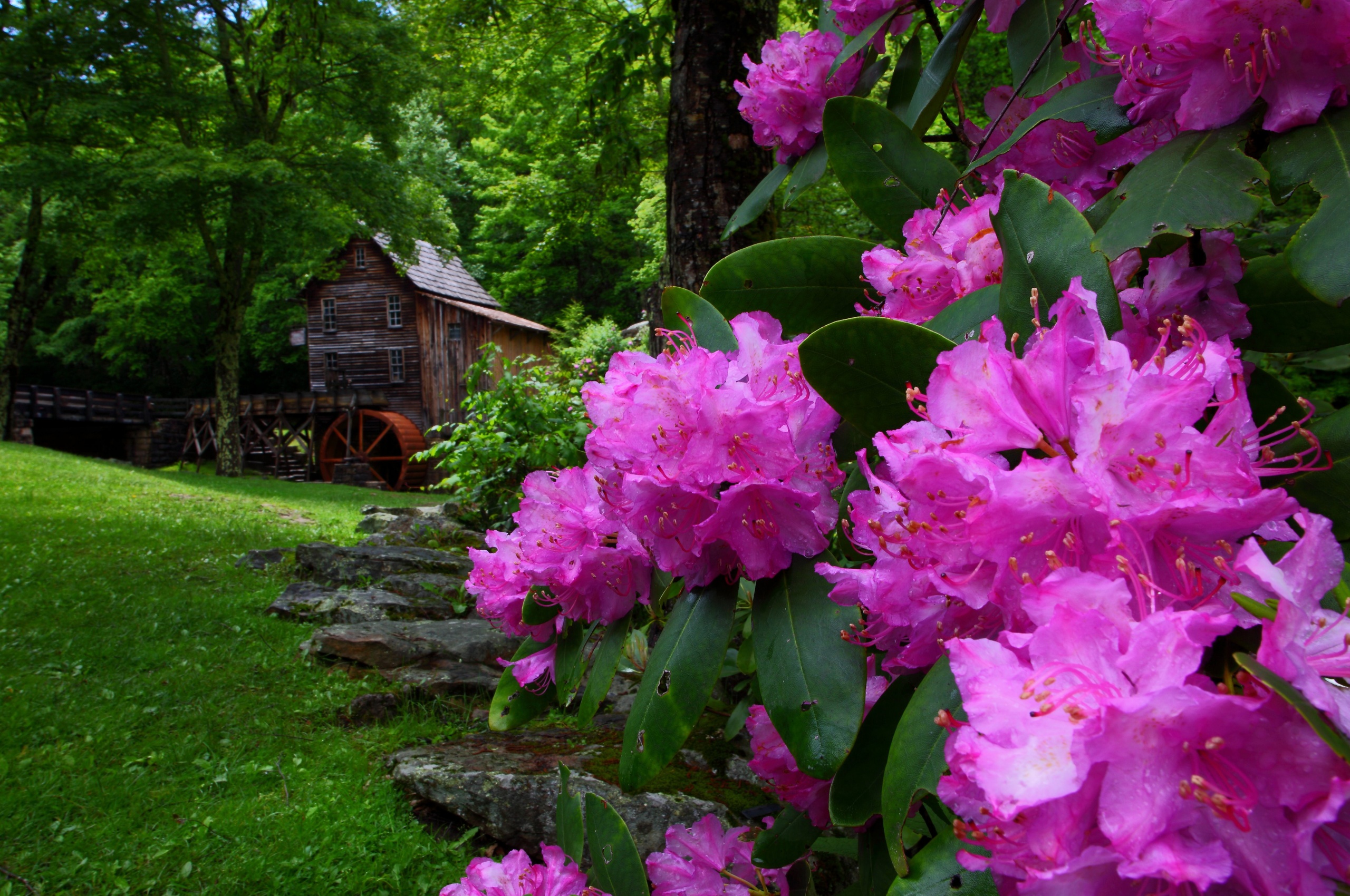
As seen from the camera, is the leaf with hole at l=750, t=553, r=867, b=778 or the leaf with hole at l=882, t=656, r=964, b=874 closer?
the leaf with hole at l=882, t=656, r=964, b=874

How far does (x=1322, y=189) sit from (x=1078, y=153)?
0.30 metres

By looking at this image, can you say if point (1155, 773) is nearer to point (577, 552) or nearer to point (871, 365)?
point (871, 365)

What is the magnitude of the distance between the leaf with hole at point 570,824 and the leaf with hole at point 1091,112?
96 cm

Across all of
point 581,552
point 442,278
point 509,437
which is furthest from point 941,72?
point 442,278

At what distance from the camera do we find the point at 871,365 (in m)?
0.67

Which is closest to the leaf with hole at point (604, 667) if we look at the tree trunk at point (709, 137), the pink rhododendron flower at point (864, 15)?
the pink rhododendron flower at point (864, 15)

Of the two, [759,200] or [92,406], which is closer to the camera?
[759,200]

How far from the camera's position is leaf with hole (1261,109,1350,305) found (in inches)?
22.7

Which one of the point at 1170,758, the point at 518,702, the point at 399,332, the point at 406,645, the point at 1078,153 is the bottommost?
the point at 406,645

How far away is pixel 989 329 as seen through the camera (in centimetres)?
60

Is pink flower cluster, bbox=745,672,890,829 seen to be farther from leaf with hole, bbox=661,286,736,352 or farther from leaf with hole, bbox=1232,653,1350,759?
leaf with hole, bbox=1232,653,1350,759

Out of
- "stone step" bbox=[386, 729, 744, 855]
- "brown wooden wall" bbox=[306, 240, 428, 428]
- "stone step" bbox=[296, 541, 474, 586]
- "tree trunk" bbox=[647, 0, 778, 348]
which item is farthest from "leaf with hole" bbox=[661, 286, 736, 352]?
"brown wooden wall" bbox=[306, 240, 428, 428]

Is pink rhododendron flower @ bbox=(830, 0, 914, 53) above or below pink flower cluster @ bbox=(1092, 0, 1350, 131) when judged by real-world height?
above

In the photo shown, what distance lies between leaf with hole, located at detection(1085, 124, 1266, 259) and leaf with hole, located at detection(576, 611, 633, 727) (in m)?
0.60
